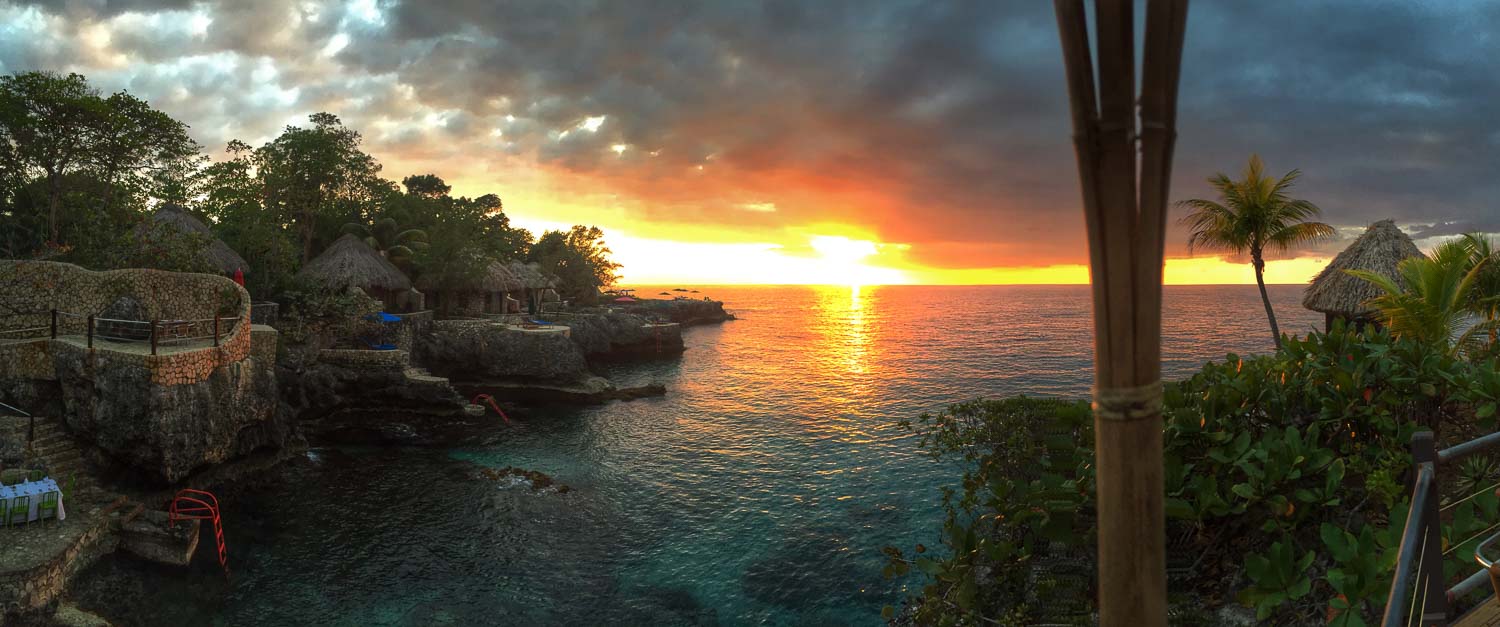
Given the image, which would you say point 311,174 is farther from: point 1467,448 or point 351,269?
point 1467,448

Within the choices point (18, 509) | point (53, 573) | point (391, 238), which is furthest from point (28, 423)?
point (391, 238)

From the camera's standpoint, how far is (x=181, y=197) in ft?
116

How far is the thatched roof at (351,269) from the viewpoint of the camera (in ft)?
113

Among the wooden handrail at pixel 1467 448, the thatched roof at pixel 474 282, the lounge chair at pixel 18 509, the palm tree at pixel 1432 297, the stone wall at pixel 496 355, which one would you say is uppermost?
→ the thatched roof at pixel 474 282

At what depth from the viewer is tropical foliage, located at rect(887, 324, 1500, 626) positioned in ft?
19.1

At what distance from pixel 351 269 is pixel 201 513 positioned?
22.2 m

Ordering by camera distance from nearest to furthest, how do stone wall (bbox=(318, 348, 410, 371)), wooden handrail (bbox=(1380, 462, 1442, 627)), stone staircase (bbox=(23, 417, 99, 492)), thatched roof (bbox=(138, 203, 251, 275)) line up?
1. wooden handrail (bbox=(1380, 462, 1442, 627))
2. stone staircase (bbox=(23, 417, 99, 492))
3. stone wall (bbox=(318, 348, 410, 371))
4. thatched roof (bbox=(138, 203, 251, 275))


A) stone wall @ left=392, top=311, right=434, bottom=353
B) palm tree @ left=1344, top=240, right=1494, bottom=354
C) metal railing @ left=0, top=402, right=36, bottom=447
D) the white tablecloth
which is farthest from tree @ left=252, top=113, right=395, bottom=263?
palm tree @ left=1344, top=240, right=1494, bottom=354

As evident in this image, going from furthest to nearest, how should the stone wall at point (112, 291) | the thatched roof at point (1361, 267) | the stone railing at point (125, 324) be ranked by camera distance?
the thatched roof at point (1361, 267)
the stone wall at point (112, 291)
the stone railing at point (125, 324)

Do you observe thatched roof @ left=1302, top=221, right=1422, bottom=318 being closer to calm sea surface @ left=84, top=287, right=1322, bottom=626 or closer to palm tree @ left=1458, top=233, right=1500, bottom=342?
palm tree @ left=1458, top=233, right=1500, bottom=342

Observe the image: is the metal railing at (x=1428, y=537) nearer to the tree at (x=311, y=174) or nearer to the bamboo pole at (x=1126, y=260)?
the bamboo pole at (x=1126, y=260)

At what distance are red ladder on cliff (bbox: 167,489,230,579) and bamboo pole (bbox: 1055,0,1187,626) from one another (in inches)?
721

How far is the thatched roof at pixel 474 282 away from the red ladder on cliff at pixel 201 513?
26.5 metres

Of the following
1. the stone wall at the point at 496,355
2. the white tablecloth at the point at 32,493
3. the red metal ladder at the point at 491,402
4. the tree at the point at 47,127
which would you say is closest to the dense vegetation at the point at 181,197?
the tree at the point at 47,127
